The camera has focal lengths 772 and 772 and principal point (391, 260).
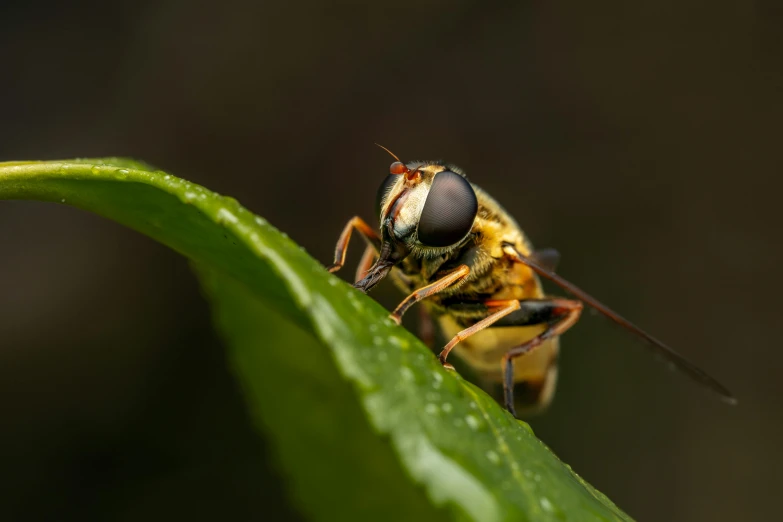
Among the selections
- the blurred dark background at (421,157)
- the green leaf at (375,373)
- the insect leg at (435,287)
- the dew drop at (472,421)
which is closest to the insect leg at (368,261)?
the insect leg at (435,287)

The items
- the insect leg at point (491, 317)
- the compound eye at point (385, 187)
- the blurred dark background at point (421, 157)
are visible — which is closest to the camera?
the insect leg at point (491, 317)

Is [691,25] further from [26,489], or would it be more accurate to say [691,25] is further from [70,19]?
[26,489]

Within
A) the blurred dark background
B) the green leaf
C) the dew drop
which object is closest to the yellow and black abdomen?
the green leaf

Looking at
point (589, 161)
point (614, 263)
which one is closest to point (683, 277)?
point (614, 263)

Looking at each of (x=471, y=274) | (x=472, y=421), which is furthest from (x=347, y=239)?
(x=472, y=421)

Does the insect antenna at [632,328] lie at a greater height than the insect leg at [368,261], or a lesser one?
greater

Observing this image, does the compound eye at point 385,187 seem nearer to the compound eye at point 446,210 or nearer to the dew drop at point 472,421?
the compound eye at point 446,210

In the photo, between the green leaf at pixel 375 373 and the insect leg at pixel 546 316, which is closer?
the green leaf at pixel 375 373

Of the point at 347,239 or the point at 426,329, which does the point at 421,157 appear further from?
the point at 347,239
